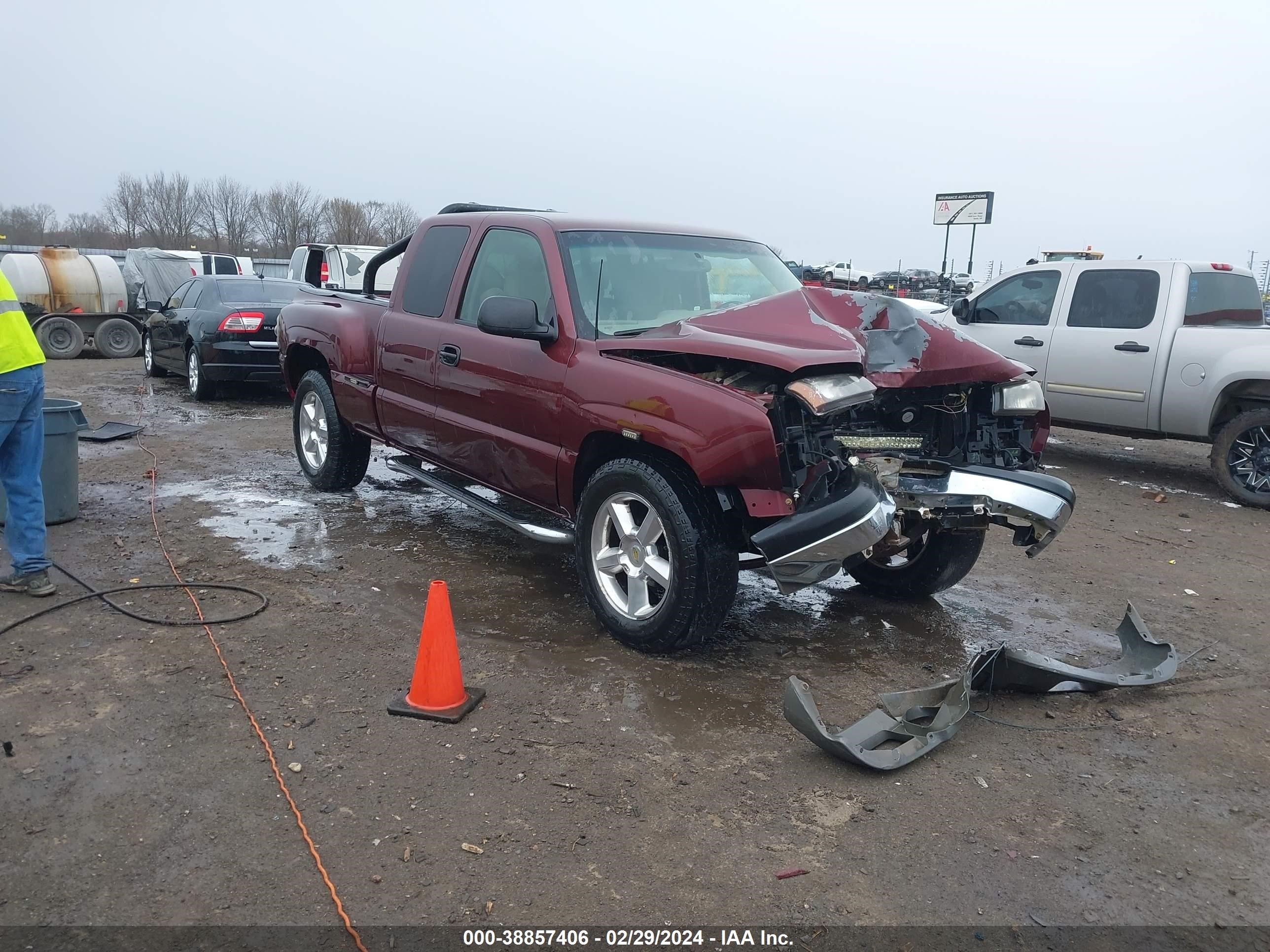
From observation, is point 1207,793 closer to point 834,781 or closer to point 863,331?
point 834,781

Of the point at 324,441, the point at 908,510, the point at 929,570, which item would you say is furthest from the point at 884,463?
the point at 324,441

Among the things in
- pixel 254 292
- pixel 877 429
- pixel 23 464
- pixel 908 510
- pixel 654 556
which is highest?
pixel 254 292

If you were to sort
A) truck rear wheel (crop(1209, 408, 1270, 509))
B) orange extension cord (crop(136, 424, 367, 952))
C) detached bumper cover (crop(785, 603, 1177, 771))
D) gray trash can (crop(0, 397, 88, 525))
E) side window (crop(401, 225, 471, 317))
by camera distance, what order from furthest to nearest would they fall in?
1. truck rear wheel (crop(1209, 408, 1270, 509))
2. gray trash can (crop(0, 397, 88, 525))
3. side window (crop(401, 225, 471, 317))
4. detached bumper cover (crop(785, 603, 1177, 771))
5. orange extension cord (crop(136, 424, 367, 952))

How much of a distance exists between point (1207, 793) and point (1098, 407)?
623 centimetres

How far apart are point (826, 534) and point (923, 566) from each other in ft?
6.26

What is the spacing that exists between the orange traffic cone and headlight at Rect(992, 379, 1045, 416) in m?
2.63

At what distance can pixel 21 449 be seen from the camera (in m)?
4.92

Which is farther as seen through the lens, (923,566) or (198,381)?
(198,381)

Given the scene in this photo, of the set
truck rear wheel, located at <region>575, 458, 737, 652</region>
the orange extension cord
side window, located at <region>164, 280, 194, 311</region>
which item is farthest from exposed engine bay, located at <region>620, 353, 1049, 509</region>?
side window, located at <region>164, 280, 194, 311</region>

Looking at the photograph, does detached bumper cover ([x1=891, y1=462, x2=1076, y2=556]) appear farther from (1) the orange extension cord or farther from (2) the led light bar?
(1) the orange extension cord

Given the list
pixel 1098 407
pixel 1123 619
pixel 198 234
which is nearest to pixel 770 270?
pixel 1123 619

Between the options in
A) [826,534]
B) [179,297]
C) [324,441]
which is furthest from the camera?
[179,297]

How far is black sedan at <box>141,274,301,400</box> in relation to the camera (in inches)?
468

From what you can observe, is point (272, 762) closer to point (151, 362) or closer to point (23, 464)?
point (23, 464)
